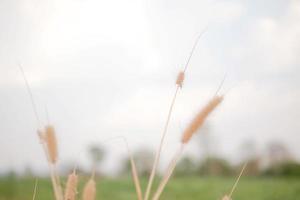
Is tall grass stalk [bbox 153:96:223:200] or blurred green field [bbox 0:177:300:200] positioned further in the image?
blurred green field [bbox 0:177:300:200]

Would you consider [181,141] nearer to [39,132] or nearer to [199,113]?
[199,113]

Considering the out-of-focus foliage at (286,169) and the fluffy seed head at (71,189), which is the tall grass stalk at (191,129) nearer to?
the fluffy seed head at (71,189)

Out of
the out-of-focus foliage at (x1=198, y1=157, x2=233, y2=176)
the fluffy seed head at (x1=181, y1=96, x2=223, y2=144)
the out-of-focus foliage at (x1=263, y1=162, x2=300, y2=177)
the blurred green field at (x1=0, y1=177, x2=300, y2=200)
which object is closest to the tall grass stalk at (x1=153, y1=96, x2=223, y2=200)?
the fluffy seed head at (x1=181, y1=96, x2=223, y2=144)

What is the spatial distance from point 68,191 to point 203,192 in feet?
24.3

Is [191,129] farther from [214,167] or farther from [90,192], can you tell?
[214,167]

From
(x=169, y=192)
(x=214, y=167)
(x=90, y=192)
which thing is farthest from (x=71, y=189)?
(x=214, y=167)

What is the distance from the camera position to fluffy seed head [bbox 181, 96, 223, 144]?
535 mm

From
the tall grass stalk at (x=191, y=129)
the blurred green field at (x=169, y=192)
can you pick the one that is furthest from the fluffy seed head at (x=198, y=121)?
the blurred green field at (x=169, y=192)

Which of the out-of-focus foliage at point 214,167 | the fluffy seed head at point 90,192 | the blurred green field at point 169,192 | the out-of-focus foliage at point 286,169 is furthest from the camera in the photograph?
the out-of-focus foliage at point 286,169

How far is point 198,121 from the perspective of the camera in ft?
1.77

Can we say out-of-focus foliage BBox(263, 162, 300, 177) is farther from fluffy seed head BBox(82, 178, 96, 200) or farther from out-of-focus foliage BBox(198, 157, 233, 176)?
fluffy seed head BBox(82, 178, 96, 200)

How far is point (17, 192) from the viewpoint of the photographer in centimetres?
674

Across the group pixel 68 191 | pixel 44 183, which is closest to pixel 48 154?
pixel 68 191

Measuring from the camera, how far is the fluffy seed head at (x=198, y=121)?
0.53 meters
